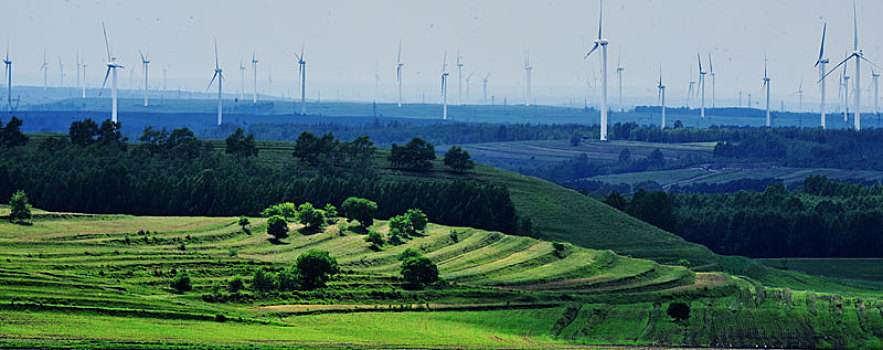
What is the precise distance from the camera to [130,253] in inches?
6161

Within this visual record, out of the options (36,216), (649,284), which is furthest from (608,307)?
(36,216)

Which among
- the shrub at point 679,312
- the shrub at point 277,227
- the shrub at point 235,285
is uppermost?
the shrub at point 277,227

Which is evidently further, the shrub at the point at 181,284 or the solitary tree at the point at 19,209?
the solitary tree at the point at 19,209

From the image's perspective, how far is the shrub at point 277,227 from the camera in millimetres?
186125

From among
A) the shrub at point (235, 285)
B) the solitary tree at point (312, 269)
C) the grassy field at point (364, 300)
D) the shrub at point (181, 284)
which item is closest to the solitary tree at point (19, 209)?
the grassy field at point (364, 300)

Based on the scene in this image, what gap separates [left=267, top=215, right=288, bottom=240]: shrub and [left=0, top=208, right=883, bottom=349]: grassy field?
176 cm

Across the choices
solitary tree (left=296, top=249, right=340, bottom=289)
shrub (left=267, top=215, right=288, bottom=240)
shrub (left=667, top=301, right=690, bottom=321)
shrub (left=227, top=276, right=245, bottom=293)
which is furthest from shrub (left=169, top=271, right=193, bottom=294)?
shrub (left=667, top=301, right=690, bottom=321)

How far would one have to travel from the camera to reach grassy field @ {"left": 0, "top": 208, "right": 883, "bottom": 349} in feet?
363

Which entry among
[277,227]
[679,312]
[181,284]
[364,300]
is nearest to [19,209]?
[277,227]

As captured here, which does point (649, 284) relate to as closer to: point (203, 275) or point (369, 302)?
point (369, 302)

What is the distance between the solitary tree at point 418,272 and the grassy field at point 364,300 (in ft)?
7.45

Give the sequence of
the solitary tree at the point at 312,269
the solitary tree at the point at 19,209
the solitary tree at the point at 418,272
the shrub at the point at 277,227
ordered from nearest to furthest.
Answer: the solitary tree at the point at 312,269, the solitary tree at the point at 418,272, the solitary tree at the point at 19,209, the shrub at the point at 277,227

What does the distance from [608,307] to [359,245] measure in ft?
162

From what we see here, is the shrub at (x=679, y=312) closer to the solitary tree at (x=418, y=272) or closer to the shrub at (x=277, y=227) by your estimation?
the solitary tree at (x=418, y=272)
